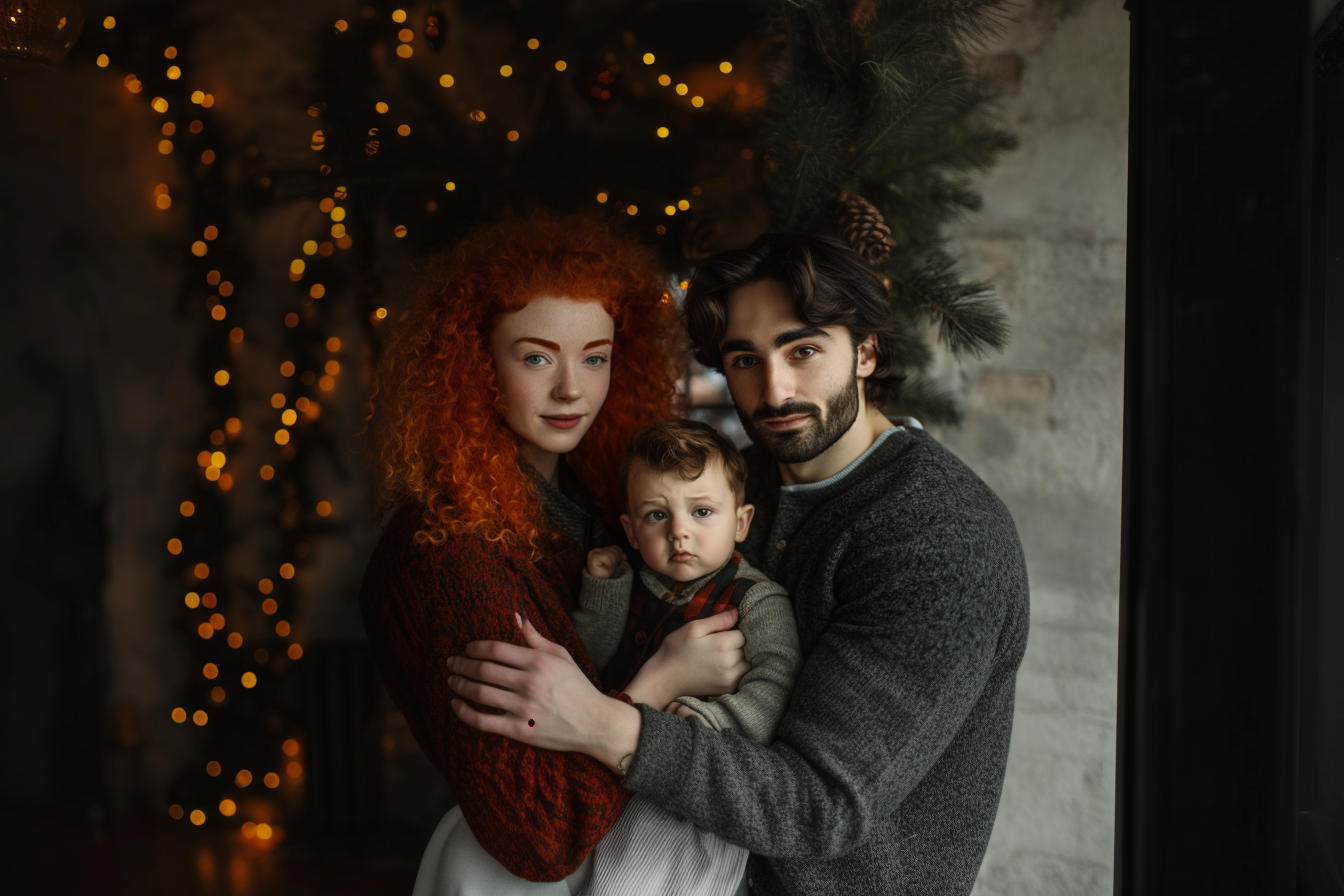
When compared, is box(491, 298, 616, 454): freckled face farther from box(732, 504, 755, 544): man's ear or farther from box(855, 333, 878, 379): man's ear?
box(855, 333, 878, 379): man's ear

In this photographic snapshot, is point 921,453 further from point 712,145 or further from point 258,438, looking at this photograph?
point 258,438

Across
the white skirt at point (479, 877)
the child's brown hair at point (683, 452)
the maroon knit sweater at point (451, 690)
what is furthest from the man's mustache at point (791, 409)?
the white skirt at point (479, 877)

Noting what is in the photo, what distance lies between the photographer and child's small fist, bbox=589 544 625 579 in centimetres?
176

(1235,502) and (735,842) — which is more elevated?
(1235,502)

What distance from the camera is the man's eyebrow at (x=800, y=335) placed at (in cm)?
167

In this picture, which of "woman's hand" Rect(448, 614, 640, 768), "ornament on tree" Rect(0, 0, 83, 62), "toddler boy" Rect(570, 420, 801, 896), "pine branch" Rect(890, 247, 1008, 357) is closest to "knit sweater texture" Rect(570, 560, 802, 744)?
"toddler boy" Rect(570, 420, 801, 896)

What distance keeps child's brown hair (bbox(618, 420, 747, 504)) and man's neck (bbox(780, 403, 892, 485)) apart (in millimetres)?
136

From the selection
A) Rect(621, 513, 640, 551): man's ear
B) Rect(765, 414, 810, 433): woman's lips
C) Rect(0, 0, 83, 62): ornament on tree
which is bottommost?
Rect(621, 513, 640, 551): man's ear

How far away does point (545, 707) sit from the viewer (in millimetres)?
1439

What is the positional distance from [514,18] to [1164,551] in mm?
2292

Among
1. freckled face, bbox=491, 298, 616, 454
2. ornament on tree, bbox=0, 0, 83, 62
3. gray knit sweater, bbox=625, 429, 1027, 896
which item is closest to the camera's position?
gray knit sweater, bbox=625, 429, 1027, 896

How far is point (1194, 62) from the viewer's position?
93 cm

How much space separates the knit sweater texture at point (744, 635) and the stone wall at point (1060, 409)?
1.17m

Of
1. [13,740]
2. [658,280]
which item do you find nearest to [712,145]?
[658,280]
